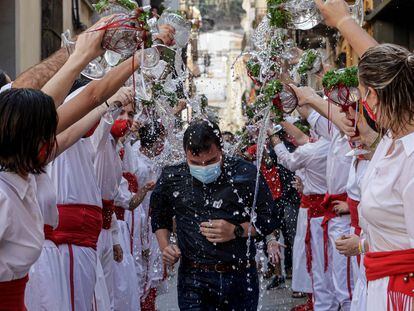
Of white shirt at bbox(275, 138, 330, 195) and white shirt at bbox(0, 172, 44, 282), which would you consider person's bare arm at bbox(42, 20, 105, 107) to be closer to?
white shirt at bbox(0, 172, 44, 282)

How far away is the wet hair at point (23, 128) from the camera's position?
3.74 metres

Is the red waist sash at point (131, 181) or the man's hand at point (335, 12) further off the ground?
the man's hand at point (335, 12)

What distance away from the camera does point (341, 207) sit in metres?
8.42

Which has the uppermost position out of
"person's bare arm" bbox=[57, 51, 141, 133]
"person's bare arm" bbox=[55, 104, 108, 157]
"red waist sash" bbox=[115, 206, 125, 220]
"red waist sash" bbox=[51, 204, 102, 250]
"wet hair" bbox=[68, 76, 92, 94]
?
"person's bare arm" bbox=[57, 51, 141, 133]

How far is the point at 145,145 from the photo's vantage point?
10.9 meters

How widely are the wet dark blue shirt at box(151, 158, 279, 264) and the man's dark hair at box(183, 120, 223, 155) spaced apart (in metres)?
0.20

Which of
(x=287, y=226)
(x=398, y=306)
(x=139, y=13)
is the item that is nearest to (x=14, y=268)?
(x=139, y=13)

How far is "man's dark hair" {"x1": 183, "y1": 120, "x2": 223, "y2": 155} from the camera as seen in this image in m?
6.27

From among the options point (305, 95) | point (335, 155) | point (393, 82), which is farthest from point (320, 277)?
point (393, 82)

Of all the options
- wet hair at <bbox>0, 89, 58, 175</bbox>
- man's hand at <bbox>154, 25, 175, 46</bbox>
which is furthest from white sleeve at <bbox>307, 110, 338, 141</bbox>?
wet hair at <bbox>0, 89, 58, 175</bbox>

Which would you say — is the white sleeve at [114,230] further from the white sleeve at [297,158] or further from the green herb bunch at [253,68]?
the white sleeve at [297,158]

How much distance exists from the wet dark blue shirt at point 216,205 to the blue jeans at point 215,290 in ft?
0.35

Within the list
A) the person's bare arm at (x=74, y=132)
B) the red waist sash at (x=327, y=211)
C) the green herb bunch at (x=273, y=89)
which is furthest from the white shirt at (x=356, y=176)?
the person's bare arm at (x=74, y=132)

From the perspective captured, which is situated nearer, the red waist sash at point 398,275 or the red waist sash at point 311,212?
the red waist sash at point 398,275
